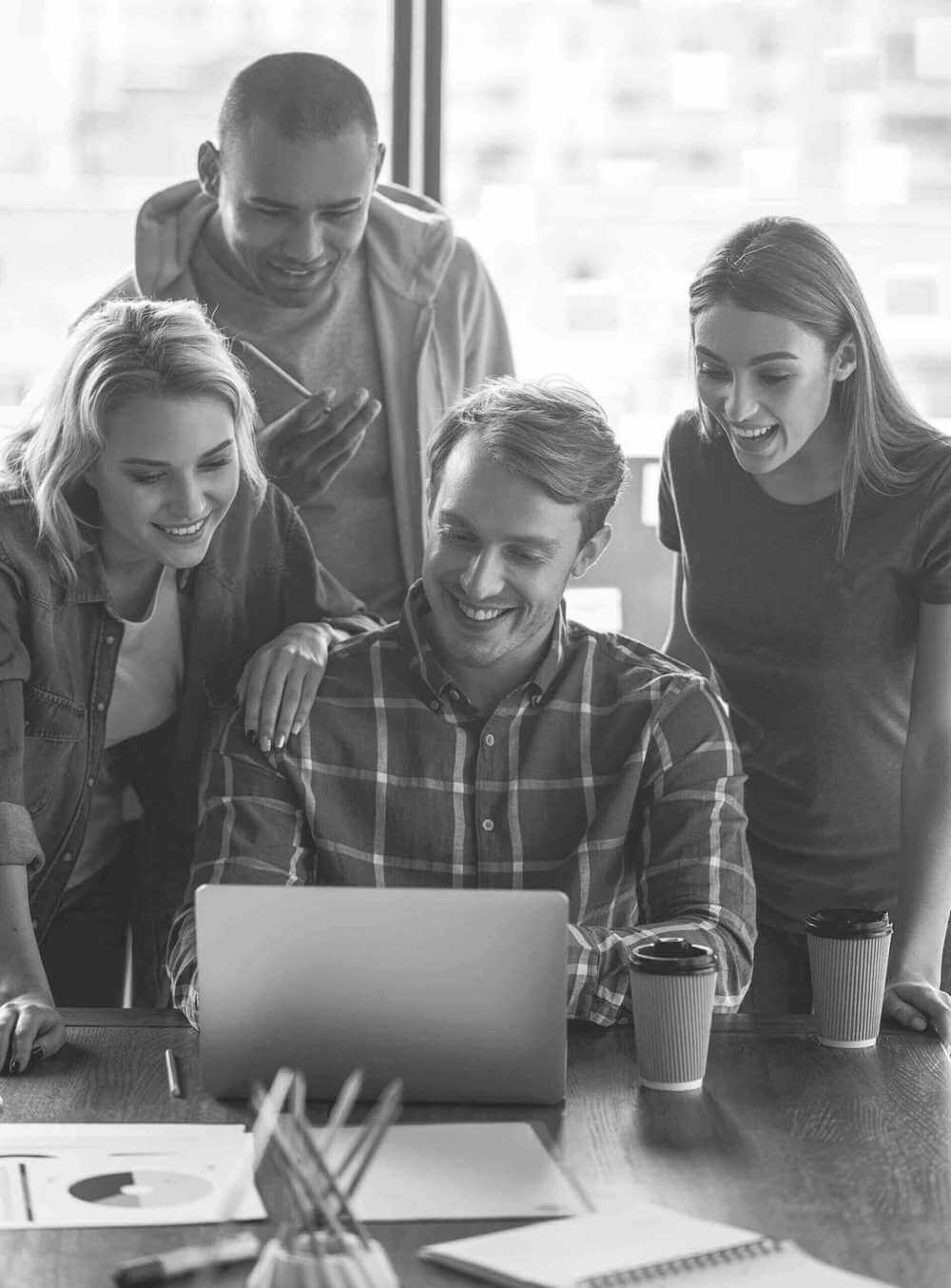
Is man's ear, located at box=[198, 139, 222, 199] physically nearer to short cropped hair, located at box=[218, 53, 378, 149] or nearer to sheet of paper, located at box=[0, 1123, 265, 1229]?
short cropped hair, located at box=[218, 53, 378, 149]

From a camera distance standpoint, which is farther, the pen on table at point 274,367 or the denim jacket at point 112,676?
the pen on table at point 274,367

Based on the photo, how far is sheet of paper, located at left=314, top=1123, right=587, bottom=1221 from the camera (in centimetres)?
115

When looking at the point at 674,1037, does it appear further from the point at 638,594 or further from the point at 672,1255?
the point at 638,594

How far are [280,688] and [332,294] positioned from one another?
0.83m

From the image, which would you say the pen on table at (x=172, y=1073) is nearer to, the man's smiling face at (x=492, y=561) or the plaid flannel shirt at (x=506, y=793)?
the plaid flannel shirt at (x=506, y=793)

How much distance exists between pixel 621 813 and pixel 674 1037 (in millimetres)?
409

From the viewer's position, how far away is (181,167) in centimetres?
341

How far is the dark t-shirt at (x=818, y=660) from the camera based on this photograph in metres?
2.01

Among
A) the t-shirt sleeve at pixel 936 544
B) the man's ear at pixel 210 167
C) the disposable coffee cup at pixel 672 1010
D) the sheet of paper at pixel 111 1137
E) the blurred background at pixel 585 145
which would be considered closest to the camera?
the sheet of paper at pixel 111 1137

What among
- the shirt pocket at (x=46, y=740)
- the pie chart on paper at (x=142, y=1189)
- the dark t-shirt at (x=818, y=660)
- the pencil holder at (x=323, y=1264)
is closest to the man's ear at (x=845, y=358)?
the dark t-shirt at (x=818, y=660)

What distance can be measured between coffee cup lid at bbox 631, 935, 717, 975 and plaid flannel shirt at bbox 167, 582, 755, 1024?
28cm

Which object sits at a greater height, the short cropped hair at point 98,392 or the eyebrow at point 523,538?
the short cropped hair at point 98,392

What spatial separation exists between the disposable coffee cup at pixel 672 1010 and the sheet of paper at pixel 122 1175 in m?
0.35

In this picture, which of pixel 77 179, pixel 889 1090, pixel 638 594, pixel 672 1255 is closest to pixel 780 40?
pixel 638 594
